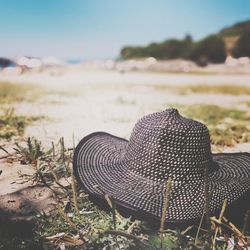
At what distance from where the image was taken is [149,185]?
2.37 m

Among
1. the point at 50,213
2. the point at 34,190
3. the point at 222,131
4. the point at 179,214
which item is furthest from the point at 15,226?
the point at 222,131

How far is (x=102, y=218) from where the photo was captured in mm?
2395

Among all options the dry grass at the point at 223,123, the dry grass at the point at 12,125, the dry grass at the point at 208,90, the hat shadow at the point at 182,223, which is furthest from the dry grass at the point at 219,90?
the hat shadow at the point at 182,223

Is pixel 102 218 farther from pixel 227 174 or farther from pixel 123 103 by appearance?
pixel 123 103

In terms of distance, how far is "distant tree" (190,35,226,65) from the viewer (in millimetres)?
35562

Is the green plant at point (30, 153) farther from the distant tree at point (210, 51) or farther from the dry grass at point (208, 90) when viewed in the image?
the distant tree at point (210, 51)

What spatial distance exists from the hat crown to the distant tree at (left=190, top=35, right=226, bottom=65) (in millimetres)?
33738

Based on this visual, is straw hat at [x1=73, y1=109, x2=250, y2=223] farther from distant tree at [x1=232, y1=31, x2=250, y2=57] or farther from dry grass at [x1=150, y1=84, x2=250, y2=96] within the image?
distant tree at [x1=232, y1=31, x2=250, y2=57]

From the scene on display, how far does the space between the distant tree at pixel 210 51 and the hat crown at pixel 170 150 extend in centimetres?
3374

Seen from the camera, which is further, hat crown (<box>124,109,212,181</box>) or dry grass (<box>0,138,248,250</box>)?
A: hat crown (<box>124,109,212,181</box>)

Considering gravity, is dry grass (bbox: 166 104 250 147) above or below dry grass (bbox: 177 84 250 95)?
above

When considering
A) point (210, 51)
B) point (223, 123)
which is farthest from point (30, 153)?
point (210, 51)

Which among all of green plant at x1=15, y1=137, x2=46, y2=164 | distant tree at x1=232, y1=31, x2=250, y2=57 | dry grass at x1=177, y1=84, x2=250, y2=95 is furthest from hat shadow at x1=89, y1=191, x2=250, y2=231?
distant tree at x1=232, y1=31, x2=250, y2=57

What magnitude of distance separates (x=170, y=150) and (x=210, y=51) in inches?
1381
